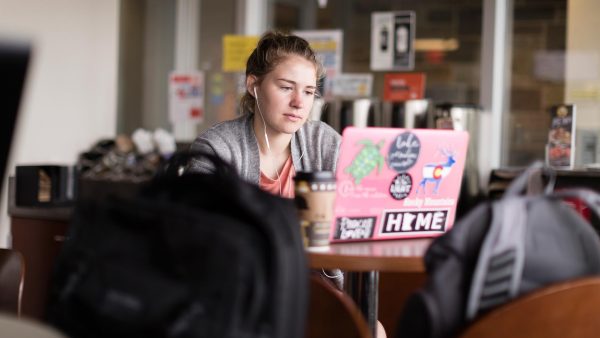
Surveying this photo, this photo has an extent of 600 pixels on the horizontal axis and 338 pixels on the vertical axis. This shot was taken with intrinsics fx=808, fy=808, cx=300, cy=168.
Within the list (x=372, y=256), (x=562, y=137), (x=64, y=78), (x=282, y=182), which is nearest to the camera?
(x=372, y=256)

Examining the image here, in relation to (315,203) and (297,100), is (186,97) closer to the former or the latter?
(297,100)

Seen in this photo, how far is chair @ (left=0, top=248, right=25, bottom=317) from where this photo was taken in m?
1.88

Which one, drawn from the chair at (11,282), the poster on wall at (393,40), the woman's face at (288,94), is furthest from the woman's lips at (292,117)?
the poster on wall at (393,40)

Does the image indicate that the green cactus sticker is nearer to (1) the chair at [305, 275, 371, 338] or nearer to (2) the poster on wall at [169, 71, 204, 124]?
(1) the chair at [305, 275, 371, 338]

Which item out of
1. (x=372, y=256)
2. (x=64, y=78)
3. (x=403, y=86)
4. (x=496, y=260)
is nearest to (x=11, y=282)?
(x=372, y=256)

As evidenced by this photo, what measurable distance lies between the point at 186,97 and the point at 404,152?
3744 mm

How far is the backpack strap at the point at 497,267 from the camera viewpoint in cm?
112

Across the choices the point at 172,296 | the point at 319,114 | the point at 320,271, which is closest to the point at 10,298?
the point at 320,271

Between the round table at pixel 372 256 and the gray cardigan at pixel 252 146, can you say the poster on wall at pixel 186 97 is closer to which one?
the gray cardigan at pixel 252 146

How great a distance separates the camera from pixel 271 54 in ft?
7.47

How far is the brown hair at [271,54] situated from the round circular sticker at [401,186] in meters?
0.65

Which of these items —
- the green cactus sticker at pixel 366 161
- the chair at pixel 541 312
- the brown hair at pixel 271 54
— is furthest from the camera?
the brown hair at pixel 271 54

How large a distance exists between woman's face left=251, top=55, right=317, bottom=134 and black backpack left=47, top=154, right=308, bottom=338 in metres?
0.93

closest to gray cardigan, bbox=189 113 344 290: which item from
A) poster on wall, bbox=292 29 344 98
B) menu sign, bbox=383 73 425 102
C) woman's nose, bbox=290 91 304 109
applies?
woman's nose, bbox=290 91 304 109
